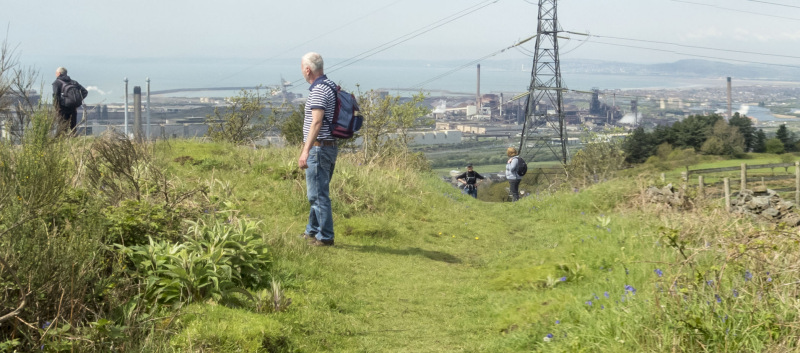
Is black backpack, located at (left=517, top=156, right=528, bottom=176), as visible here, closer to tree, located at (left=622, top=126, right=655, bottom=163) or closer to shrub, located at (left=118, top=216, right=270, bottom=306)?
shrub, located at (left=118, top=216, right=270, bottom=306)

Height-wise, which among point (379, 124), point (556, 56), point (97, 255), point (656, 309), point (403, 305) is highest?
point (556, 56)

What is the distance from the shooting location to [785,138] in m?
59.8

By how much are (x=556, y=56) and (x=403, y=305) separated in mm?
49789

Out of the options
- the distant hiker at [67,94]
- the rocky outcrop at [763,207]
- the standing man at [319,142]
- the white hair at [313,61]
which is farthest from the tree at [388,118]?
the white hair at [313,61]

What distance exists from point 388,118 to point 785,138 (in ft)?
145

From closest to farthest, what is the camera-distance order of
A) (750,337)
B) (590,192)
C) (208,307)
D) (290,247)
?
(750,337), (208,307), (290,247), (590,192)

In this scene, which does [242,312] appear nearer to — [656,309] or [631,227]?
[656,309]

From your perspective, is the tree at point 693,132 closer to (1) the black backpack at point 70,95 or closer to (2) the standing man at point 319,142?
(1) the black backpack at point 70,95

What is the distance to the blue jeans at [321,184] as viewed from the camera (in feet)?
26.5

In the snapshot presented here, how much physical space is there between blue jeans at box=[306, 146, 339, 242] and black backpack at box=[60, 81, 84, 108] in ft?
23.3

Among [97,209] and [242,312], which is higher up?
[97,209]

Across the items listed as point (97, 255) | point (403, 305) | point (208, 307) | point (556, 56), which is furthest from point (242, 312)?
point (556, 56)

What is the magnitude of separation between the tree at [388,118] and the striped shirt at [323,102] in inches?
440

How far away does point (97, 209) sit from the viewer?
525 centimetres
